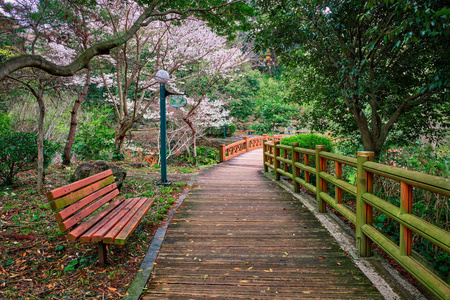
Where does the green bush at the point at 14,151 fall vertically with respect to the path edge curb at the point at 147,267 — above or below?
above

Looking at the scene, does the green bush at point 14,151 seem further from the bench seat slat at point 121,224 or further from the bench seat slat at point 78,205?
the bench seat slat at point 121,224

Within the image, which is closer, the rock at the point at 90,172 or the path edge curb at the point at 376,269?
the path edge curb at the point at 376,269

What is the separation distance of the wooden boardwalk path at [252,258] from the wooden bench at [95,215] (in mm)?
591

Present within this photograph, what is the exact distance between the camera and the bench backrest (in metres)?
2.60

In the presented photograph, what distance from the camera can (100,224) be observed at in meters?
2.96

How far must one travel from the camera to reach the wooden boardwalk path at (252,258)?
2477mm

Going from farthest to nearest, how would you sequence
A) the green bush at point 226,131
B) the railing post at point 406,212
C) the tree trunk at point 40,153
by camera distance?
1. the green bush at point 226,131
2. the tree trunk at point 40,153
3. the railing post at point 406,212

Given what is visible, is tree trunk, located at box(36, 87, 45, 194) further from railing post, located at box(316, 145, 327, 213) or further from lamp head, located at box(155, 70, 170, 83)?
railing post, located at box(316, 145, 327, 213)

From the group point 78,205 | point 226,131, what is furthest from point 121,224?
point 226,131

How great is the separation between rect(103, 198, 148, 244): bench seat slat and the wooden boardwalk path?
0.60 m

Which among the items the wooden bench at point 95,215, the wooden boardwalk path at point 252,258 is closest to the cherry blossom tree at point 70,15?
the wooden bench at point 95,215

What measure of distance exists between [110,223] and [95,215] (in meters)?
0.34

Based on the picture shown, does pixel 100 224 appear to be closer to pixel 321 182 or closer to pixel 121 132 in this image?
pixel 321 182

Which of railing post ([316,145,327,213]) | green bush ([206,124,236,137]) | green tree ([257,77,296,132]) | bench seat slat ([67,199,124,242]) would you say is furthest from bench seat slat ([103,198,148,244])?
green bush ([206,124,236,137])
